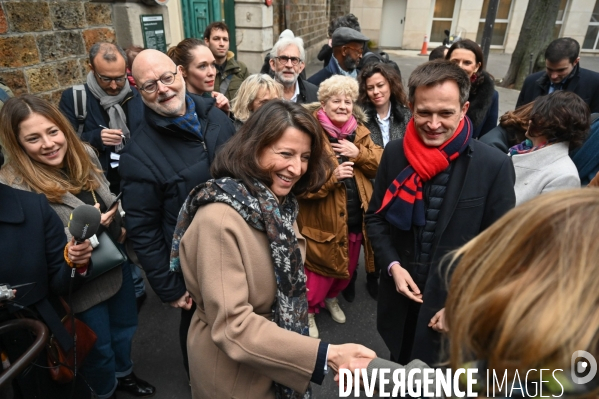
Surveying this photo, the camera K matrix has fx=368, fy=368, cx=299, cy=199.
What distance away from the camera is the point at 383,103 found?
3.21m

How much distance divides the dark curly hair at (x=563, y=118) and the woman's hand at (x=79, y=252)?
107 inches

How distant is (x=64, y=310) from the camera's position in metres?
1.96

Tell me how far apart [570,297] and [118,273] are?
227cm

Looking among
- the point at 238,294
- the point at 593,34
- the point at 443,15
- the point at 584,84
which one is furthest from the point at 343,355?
the point at 593,34

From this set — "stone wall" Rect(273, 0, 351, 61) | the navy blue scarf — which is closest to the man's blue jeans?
the navy blue scarf

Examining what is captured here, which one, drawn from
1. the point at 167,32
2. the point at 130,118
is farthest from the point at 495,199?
the point at 167,32

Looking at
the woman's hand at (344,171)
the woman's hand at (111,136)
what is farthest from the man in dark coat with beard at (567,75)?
the woman's hand at (111,136)

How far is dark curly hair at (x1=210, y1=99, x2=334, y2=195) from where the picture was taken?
155 cm

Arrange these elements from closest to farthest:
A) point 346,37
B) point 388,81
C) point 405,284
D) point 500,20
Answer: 1. point 405,284
2. point 388,81
3. point 346,37
4. point 500,20

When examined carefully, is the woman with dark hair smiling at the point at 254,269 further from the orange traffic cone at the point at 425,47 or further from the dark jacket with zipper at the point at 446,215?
the orange traffic cone at the point at 425,47

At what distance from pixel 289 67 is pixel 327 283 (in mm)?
2088

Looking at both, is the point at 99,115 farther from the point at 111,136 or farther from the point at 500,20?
the point at 500,20

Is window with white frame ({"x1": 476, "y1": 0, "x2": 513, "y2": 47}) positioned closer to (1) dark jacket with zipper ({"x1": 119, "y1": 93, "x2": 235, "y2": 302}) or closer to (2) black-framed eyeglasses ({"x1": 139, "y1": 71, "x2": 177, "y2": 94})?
(2) black-framed eyeglasses ({"x1": 139, "y1": 71, "x2": 177, "y2": 94})

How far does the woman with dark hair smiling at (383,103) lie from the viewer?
318 cm
